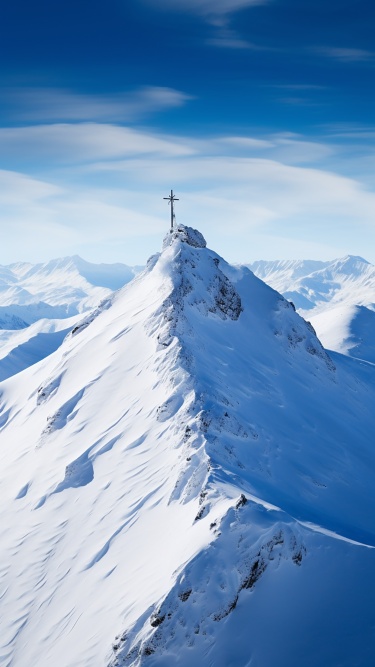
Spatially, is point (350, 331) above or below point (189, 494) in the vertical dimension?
below

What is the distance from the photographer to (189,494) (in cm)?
2127

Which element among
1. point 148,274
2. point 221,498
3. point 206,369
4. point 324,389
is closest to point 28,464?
point 206,369

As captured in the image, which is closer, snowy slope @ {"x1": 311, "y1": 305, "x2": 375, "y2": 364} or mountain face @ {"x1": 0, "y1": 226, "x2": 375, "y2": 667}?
mountain face @ {"x1": 0, "y1": 226, "x2": 375, "y2": 667}

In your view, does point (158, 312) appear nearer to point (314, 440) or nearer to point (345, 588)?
point (314, 440)

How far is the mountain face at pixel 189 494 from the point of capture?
53.6 ft

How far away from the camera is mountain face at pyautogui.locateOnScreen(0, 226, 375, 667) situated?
1634 cm

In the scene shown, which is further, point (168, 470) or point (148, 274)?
point (148, 274)

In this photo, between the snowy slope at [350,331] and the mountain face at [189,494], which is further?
the snowy slope at [350,331]

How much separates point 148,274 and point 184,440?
29.1 m

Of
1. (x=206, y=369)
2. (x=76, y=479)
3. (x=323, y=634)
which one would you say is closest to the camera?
(x=323, y=634)

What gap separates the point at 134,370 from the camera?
34.4m

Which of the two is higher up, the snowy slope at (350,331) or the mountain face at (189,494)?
the mountain face at (189,494)

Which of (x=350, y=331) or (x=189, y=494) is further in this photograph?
(x=350, y=331)

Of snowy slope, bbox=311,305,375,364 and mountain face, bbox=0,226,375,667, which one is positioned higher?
mountain face, bbox=0,226,375,667
